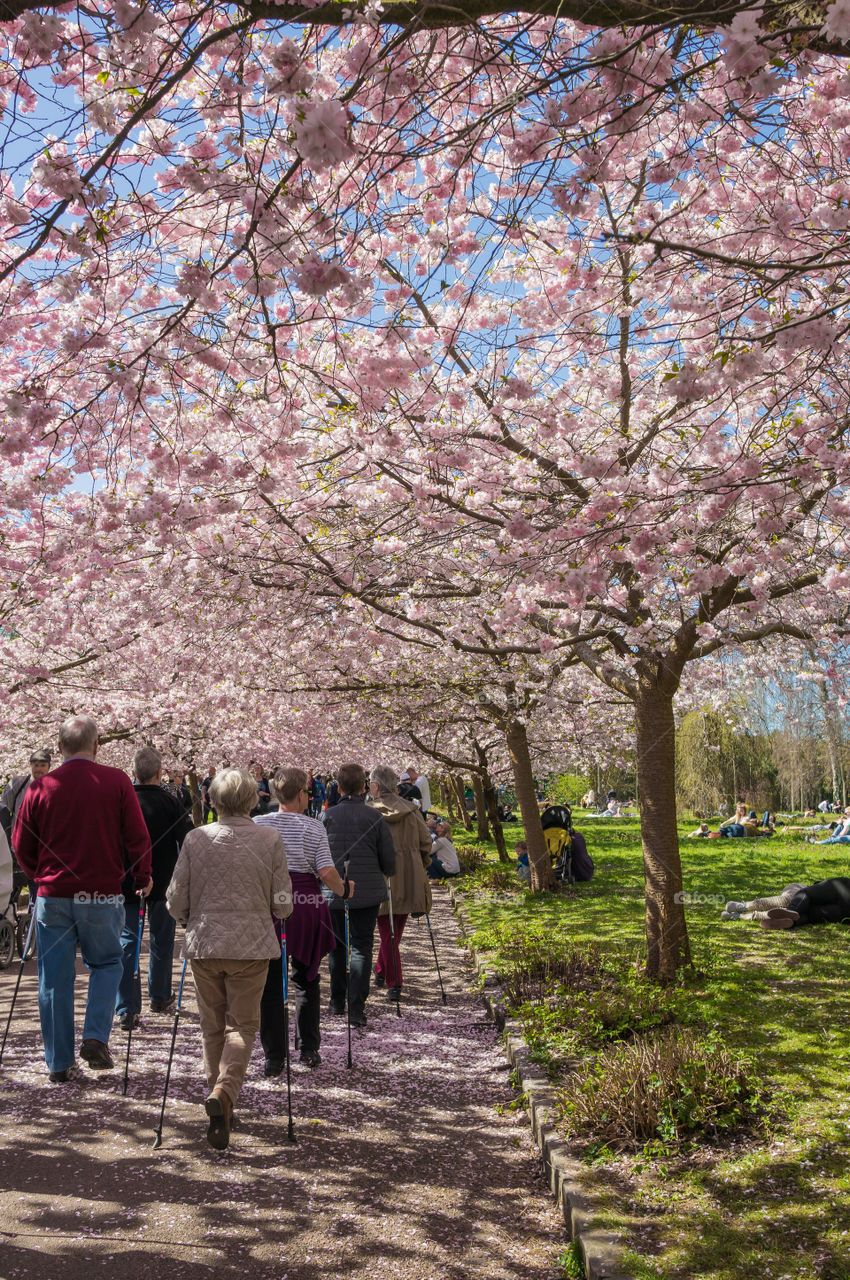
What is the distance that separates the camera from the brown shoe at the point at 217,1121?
4496mm

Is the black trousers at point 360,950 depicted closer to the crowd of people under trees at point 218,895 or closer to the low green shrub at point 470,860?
the crowd of people under trees at point 218,895

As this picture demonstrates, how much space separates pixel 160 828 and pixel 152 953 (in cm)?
103

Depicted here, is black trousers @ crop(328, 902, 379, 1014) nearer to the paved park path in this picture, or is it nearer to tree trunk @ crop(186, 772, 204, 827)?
the paved park path

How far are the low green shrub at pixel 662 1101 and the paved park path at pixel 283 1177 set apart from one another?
0.37 m

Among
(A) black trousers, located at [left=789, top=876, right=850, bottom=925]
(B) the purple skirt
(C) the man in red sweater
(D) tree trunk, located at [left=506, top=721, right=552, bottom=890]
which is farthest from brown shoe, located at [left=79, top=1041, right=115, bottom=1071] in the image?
(D) tree trunk, located at [left=506, top=721, right=552, bottom=890]

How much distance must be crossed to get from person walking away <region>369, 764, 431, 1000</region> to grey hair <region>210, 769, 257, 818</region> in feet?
9.82

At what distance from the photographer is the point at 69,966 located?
19.1 ft

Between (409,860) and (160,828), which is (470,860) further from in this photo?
(160,828)

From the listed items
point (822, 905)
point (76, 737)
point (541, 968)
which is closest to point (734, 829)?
point (822, 905)

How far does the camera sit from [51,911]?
579 centimetres

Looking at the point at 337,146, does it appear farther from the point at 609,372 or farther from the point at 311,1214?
the point at 609,372

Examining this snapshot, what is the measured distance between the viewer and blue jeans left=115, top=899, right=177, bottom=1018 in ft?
23.9

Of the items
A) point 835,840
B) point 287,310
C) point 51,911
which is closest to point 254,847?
point 51,911

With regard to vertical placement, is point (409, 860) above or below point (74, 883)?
below
